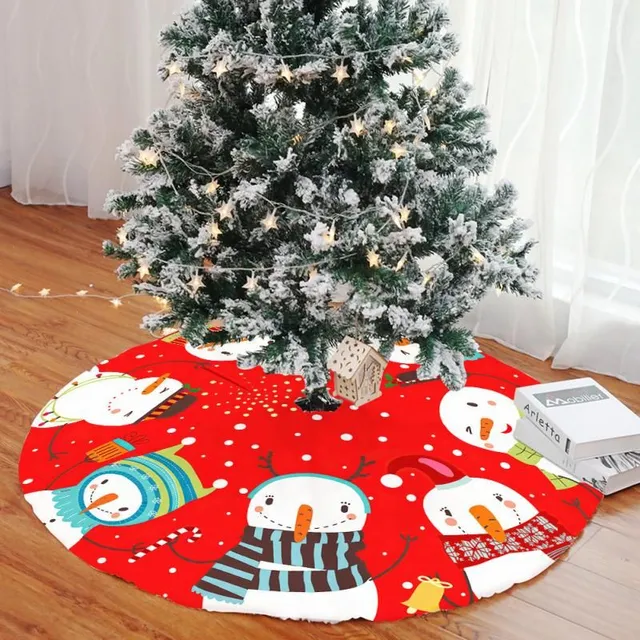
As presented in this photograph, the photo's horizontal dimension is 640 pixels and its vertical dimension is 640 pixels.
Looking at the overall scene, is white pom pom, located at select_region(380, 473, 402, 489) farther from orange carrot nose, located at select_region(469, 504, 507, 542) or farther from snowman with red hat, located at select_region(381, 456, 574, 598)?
orange carrot nose, located at select_region(469, 504, 507, 542)

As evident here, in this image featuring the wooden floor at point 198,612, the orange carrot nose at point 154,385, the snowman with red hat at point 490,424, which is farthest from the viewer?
the orange carrot nose at point 154,385

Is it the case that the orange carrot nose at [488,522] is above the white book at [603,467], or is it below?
below

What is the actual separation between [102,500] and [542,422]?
3.15 ft

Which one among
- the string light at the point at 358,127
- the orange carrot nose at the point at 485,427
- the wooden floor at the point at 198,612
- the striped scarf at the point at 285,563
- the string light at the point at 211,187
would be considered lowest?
the wooden floor at the point at 198,612

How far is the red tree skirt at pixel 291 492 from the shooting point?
1.61 metres

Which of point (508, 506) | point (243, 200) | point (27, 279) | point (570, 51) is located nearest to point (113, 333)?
point (27, 279)

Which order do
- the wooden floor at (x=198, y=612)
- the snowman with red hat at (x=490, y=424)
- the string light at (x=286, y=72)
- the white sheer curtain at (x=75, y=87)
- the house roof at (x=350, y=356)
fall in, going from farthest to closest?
the white sheer curtain at (x=75, y=87)
the snowman with red hat at (x=490, y=424)
the house roof at (x=350, y=356)
the string light at (x=286, y=72)
the wooden floor at (x=198, y=612)

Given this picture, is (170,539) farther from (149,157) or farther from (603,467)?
(603,467)

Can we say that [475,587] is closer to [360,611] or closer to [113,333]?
[360,611]

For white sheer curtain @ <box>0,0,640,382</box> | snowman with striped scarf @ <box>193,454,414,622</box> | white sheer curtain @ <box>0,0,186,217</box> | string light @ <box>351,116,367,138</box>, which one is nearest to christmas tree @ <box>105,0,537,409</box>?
string light @ <box>351,116,367,138</box>

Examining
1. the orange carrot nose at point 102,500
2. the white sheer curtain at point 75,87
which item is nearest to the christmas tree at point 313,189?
the orange carrot nose at point 102,500

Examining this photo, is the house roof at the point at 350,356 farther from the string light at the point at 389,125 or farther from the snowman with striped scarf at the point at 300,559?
the string light at the point at 389,125

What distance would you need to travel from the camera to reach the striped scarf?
1588 millimetres

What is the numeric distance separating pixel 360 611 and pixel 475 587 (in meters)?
0.22
